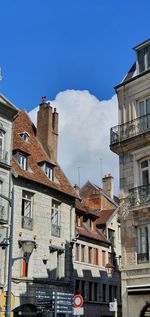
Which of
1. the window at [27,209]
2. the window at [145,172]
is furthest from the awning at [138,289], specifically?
the window at [27,209]

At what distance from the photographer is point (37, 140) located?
110 ft

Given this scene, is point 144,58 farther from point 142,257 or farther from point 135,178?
point 142,257

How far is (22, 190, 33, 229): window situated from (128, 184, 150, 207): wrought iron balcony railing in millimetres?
9029

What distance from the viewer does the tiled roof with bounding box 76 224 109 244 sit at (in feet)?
114

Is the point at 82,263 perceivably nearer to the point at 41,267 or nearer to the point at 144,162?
the point at 41,267

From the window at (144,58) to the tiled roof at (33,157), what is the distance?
9570 millimetres

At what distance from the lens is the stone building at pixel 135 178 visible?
20203 mm

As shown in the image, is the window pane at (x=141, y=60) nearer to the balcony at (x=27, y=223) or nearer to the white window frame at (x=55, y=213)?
the balcony at (x=27, y=223)

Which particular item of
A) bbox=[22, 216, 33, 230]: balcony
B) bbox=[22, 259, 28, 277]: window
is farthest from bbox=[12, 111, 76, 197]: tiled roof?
bbox=[22, 259, 28, 277]: window

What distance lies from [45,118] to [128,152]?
41.1 ft

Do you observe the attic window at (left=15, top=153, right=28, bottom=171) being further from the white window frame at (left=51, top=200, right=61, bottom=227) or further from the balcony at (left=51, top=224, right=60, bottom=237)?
the balcony at (left=51, top=224, right=60, bottom=237)

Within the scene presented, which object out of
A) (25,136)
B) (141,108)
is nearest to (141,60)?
A: (141,108)

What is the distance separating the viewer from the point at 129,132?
22328 mm

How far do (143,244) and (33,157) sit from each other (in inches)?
511
